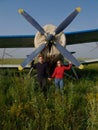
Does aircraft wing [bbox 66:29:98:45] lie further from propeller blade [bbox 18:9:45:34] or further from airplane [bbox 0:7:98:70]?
propeller blade [bbox 18:9:45:34]

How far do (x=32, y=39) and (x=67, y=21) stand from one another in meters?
2.72

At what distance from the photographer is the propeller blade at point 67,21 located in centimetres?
1470

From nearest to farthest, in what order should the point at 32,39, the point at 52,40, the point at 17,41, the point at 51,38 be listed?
the point at 51,38, the point at 52,40, the point at 32,39, the point at 17,41

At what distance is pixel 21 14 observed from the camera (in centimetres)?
1585

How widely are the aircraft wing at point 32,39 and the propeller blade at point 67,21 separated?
47.7 inches

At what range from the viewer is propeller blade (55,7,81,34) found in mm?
14695

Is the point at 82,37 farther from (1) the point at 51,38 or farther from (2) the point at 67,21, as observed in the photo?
(1) the point at 51,38

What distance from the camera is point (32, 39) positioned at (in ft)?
57.0

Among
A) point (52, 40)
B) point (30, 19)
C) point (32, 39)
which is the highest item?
point (30, 19)

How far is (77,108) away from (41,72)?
16.9ft

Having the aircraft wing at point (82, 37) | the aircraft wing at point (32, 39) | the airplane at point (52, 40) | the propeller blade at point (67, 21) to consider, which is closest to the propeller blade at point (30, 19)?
the airplane at point (52, 40)

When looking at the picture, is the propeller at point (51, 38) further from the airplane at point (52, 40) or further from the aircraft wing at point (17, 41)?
the aircraft wing at point (17, 41)

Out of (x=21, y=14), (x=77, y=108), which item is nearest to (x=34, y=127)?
(x=77, y=108)

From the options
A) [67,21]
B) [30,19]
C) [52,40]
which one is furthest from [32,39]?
[52,40]
